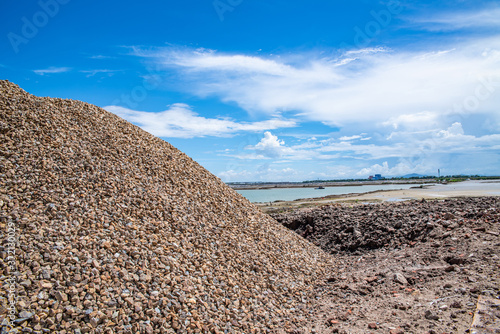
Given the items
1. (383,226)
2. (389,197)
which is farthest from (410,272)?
→ (389,197)

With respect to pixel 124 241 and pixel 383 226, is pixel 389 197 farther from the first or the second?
pixel 124 241

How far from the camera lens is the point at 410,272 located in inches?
226

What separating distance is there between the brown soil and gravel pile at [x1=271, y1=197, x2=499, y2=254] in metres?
0.03

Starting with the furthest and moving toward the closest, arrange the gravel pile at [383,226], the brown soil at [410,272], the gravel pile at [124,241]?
the gravel pile at [383,226] < the brown soil at [410,272] < the gravel pile at [124,241]

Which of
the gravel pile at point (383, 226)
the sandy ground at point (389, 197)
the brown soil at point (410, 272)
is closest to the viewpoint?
the brown soil at point (410, 272)

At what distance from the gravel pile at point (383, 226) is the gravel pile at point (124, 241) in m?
1.67

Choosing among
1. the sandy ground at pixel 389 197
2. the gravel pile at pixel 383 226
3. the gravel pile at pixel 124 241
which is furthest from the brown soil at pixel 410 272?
the sandy ground at pixel 389 197

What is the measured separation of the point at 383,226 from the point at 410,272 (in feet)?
10.2

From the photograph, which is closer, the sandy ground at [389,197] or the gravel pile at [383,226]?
the gravel pile at [383,226]

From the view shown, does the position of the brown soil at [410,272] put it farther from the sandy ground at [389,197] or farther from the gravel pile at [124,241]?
the sandy ground at [389,197]

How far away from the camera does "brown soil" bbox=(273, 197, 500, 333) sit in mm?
4305

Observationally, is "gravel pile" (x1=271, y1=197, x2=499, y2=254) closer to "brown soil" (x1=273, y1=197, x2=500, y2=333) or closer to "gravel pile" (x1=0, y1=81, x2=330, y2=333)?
"brown soil" (x1=273, y1=197, x2=500, y2=333)

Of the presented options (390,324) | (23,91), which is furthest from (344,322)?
(23,91)

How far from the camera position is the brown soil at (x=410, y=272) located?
430cm
